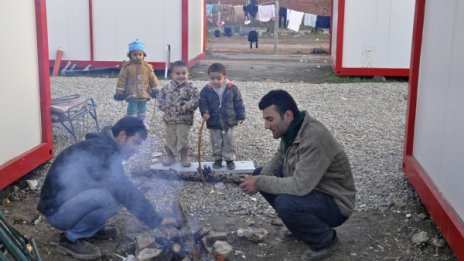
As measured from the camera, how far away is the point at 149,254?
12.9 feet

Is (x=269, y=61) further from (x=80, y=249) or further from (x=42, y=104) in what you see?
(x=80, y=249)

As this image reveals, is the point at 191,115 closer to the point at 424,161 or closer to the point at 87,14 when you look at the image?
the point at 424,161

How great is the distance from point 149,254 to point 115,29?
32.0ft

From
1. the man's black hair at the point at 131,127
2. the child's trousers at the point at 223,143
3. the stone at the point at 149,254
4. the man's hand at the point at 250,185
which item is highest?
the man's black hair at the point at 131,127

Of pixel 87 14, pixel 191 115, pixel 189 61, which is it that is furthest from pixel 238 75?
pixel 191 115

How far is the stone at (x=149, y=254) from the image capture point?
12.8 ft

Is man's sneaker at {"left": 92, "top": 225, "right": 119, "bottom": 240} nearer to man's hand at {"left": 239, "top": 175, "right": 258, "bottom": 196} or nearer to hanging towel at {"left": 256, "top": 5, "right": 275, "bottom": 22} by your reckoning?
man's hand at {"left": 239, "top": 175, "right": 258, "bottom": 196}

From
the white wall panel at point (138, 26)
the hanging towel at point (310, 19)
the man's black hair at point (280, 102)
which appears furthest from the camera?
the hanging towel at point (310, 19)

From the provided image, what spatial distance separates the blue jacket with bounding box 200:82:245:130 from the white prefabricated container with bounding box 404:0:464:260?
1.67 meters

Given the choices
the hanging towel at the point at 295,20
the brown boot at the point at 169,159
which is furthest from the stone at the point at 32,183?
the hanging towel at the point at 295,20

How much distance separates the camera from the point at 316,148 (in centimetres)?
405

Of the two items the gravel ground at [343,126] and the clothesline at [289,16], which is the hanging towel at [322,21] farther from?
the gravel ground at [343,126]

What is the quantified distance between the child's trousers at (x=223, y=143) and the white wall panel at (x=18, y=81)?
→ 1.75 m

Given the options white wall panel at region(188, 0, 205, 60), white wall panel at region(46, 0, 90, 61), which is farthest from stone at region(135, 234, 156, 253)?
white wall panel at region(188, 0, 205, 60)
